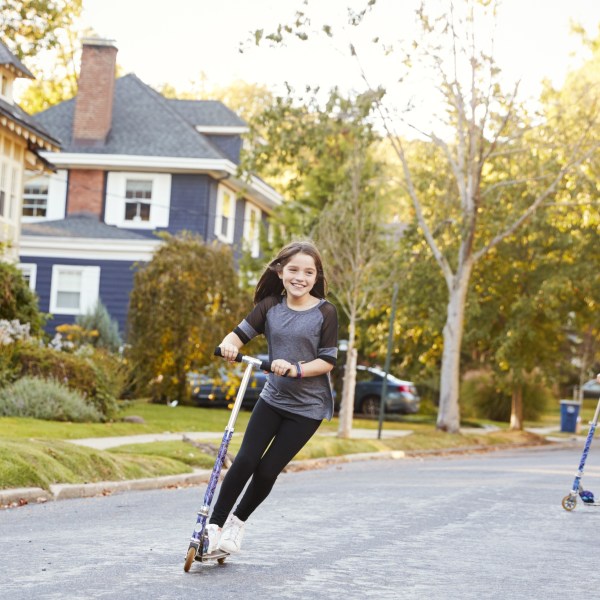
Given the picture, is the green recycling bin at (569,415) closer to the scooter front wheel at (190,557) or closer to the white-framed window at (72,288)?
the white-framed window at (72,288)

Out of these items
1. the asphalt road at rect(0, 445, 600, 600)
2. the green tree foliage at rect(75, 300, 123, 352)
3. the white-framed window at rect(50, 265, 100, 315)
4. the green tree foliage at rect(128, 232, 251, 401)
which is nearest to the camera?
the asphalt road at rect(0, 445, 600, 600)

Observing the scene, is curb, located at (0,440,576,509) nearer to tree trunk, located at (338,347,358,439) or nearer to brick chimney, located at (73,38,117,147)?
tree trunk, located at (338,347,358,439)

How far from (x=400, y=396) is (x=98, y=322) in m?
8.93

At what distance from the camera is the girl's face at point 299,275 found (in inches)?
309

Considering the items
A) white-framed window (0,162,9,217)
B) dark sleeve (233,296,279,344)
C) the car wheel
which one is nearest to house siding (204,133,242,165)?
the car wheel

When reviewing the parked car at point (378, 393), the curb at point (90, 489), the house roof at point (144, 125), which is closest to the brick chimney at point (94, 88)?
the house roof at point (144, 125)

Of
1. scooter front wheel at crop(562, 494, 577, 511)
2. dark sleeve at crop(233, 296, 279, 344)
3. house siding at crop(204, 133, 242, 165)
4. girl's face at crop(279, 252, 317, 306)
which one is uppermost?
house siding at crop(204, 133, 242, 165)

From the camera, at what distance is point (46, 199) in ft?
141

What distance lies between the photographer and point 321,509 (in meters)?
12.7

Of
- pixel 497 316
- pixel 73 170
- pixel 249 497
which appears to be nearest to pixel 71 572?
pixel 249 497

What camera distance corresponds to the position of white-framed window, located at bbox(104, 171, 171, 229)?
42.3 meters

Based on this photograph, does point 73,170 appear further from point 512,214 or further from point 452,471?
point 452,471

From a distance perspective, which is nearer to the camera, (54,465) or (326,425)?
(54,465)

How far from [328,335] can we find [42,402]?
47.4 ft
